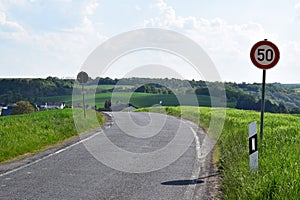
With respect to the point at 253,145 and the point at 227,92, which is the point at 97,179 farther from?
the point at 227,92

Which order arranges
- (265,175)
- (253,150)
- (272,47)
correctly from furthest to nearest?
(272,47), (253,150), (265,175)

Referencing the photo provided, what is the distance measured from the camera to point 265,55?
389 inches

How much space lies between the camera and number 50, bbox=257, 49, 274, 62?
9.85m

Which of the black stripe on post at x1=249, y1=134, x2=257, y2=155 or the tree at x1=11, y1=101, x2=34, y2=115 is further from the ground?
the black stripe on post at x1=249, y1=134, x2=257, y2=155

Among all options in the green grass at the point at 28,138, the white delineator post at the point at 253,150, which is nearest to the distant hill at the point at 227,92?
the green grass at the point at 28,138

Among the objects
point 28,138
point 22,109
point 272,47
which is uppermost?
point 272,47

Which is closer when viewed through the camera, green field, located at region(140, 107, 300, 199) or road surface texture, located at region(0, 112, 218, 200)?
green field, located at region(140, 107, 300, 199)

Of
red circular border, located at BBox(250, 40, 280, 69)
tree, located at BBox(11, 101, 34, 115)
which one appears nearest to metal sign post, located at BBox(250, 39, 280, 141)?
red circular border, located at BBox(250, 40, 280, 69)

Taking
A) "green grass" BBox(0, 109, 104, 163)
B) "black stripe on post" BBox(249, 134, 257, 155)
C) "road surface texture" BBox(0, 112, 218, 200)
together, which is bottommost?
"road surface texture" BBox(0, 112, 218, 200)

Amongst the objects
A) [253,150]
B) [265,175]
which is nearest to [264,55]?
[253,150]

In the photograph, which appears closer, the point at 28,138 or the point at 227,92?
the point at 28,138

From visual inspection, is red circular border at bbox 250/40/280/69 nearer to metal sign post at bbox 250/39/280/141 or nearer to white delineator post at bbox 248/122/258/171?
metal sign post at bbox 250/39/280/141

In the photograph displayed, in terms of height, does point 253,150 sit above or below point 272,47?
below

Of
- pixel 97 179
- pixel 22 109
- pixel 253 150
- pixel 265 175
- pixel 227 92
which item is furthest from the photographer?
pixel 22 109
